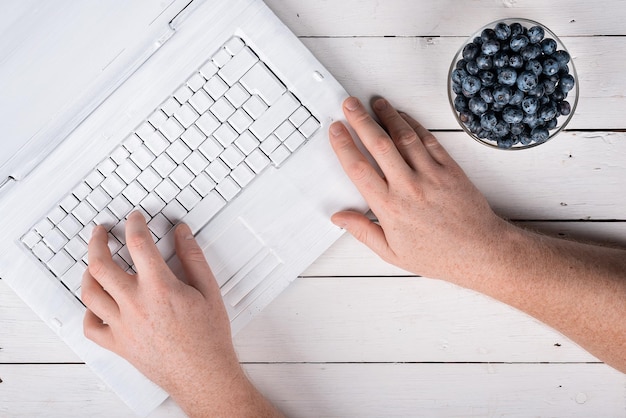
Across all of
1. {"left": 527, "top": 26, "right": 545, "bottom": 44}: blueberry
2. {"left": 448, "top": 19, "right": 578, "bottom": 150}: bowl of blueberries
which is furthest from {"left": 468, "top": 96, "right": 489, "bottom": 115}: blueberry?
{"left": 527, "top": 26, "right": 545, "bottom": 44}: blueberry

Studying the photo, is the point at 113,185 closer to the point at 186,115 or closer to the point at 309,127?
the point at 186,115

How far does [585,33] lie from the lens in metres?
0.85

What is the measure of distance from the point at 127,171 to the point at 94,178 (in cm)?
5

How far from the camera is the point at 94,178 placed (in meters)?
0.76

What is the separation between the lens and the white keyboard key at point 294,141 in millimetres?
775

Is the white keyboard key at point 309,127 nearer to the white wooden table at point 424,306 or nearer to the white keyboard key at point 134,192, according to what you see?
the white wooden table at point 424,306

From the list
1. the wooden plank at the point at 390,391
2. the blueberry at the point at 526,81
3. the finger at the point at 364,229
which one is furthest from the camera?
the wooden plank at the point at 390,391

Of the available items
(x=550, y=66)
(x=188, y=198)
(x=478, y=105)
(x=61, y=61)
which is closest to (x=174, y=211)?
(x=188, y=198)

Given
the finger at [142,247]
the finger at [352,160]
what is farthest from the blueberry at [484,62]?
the finger at [142,247]

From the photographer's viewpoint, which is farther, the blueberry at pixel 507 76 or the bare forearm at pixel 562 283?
the bare forearm at pixel 562 283

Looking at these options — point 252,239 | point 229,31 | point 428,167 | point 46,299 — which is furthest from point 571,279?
point 46,299

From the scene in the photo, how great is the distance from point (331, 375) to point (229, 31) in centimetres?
60

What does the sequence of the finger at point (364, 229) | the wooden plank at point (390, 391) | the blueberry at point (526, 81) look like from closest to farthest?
the blueberry at point (526, 81) → the finger at point (364, 229) → the wooden plank at point (390, 391)

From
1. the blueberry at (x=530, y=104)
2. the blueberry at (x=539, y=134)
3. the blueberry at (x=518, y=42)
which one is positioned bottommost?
the blueberry at (x=539, y=134)
